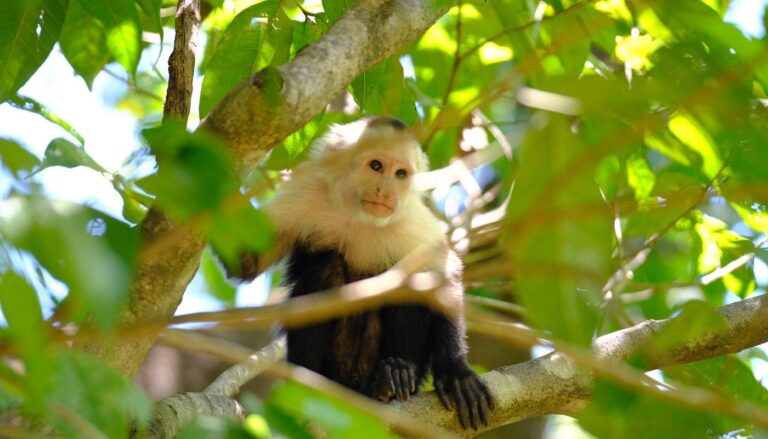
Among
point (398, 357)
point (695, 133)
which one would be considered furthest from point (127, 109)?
point (695, 133)

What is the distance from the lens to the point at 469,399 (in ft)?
9.97

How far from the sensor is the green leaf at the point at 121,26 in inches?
94.6

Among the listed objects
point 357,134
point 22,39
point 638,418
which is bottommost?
point 638,418

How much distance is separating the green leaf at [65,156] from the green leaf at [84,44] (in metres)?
0.93

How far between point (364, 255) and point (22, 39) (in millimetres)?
2005

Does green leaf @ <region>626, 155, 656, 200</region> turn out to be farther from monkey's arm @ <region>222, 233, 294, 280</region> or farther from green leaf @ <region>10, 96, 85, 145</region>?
green leaf @ <region>10, 96, 85, 145</region>

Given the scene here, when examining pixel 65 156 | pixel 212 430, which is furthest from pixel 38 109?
pixel 212 430

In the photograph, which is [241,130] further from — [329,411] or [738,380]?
[738,380]

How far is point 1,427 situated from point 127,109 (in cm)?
558

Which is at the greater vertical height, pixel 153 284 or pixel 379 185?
pixel 379 185

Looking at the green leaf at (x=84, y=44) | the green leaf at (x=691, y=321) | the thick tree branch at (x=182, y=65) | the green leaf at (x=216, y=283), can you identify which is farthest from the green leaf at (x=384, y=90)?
the green leaf at (x=216, y=283)

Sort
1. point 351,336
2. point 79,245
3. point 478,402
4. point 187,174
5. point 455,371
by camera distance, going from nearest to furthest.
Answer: point 79,245, point 187,174, point 478,402, point 455,371, point 351,336

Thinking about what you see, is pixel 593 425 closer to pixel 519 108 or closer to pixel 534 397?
pixel 534 397

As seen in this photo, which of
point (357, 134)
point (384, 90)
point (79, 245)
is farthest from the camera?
point (357, 134)
